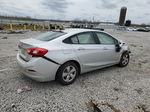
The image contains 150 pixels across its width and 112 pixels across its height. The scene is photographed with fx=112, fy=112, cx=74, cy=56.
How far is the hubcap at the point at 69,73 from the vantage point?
117 inches

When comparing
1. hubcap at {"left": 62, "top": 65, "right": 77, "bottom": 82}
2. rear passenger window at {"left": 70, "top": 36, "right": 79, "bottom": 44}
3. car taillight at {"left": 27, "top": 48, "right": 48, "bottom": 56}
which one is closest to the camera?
car taillight at {"left": 27, "top": 48, "right": 48, "bottom": 56}

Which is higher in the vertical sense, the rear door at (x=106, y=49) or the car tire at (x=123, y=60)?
the rear door at (x=106, y=49)

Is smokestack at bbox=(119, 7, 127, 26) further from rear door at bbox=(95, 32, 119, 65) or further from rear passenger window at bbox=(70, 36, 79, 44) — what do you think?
rear passenger window at bbox=(70, 36, 79, 44)

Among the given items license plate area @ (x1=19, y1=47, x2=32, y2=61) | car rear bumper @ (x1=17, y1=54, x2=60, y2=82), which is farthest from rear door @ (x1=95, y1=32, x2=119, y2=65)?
license plate area @ (x1=19, y1=47, x2=32, y2=61)

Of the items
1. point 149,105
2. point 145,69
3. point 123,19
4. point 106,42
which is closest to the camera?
point 149,105

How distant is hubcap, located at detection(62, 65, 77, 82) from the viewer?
2967 mm

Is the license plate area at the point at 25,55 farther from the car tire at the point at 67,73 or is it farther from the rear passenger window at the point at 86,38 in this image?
the rear passenger window at the point at 86,38

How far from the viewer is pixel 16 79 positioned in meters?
3.31

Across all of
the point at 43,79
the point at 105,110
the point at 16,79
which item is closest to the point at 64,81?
the point at 43,79

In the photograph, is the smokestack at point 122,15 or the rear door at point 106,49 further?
the smokestack at point 122,15

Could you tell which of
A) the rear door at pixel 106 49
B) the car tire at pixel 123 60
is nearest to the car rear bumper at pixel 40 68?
the rear door at pixel 106 49

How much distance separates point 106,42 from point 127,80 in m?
1.40

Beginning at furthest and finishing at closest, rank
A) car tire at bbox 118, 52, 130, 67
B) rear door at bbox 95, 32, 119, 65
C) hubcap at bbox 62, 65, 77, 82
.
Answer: car tire at bbox 118, 52, 130, 67, rear door at bbox 95, 32, 119, 65, hubcap at bbox 62, 65, 77, 82

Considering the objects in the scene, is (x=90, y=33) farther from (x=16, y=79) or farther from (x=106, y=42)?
(x=16, y=79)
